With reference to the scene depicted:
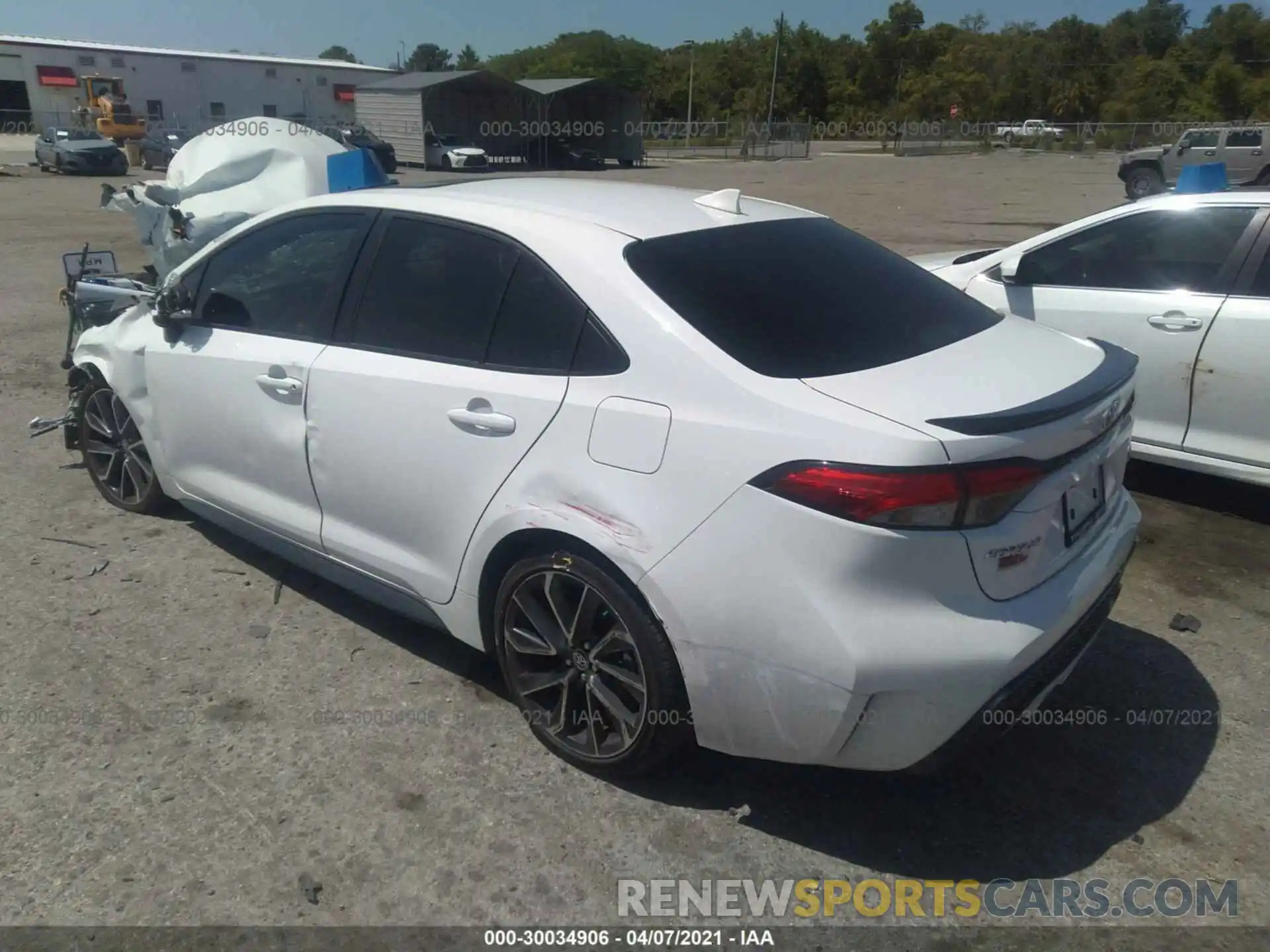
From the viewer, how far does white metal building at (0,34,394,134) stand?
5538cm

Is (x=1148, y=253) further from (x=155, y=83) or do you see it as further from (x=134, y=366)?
(x=155, y=83)

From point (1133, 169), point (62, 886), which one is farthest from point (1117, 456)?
point (1133, 169)

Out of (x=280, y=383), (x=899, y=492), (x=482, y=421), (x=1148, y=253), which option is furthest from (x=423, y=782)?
(x=1148, y=253)

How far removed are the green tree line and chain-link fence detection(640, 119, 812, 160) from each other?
1592cm

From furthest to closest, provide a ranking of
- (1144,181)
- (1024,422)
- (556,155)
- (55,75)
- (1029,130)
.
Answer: (1029,130) < (55,75) < (556,155) < (1144,181) < (1024,422)

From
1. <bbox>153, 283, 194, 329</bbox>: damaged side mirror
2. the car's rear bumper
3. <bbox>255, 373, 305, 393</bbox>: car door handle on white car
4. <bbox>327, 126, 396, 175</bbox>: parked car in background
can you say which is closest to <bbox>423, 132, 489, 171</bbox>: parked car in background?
<bbox>327, 126, 396, 175</bbox>: parked car in background

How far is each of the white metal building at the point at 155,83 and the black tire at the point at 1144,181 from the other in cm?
4215

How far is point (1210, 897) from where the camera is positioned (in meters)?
2.62

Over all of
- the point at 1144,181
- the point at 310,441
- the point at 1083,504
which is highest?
the point at 1083,504

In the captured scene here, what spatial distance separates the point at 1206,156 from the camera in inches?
1019

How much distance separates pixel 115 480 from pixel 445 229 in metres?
2.58

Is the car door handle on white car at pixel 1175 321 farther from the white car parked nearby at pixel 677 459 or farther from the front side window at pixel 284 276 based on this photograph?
the front side window at pixel 284 276

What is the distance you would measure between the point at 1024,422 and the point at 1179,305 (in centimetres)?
300

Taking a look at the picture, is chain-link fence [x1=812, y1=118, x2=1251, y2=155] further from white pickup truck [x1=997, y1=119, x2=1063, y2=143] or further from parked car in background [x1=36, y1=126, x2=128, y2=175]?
parked car in background [x1=36, y1=126, x2=128, y2=175]
